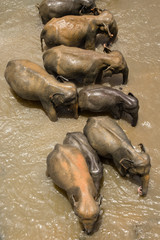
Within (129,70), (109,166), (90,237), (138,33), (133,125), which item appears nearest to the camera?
(90,237)

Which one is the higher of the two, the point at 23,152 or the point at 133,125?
the point at 23,152

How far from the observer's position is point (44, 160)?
4.93 m

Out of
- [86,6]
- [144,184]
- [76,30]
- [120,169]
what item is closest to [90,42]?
[76,30]

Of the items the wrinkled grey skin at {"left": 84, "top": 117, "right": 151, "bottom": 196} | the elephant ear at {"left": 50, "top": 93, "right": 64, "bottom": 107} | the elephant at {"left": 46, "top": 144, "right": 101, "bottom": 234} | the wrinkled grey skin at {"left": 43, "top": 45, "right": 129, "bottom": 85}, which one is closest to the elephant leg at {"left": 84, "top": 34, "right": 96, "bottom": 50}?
the wrinkled grey skin at {"left": 43, "top": 45, "right": 129, "bottom": 85}

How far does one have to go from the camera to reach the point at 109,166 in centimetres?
493

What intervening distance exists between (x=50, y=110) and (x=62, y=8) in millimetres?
3034

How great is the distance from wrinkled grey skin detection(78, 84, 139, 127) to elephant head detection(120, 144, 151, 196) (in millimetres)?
1127

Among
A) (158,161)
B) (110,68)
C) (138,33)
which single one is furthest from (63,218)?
(138,33)

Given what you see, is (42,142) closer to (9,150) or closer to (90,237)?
(9,150)

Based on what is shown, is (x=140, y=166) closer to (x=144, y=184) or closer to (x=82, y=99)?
(x=144, y=184)

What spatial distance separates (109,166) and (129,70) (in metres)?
2.61

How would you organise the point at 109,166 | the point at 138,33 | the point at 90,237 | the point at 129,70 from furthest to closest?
1. the point at 138,33
2. the point at 129,70
3. the point at 109,166
4. the point at 90,237

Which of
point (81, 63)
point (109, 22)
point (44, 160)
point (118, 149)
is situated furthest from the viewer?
point (109, 22)

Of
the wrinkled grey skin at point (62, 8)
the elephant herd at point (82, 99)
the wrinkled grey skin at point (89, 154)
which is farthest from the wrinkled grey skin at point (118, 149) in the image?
the wrinkled grey skin at point (62, 8)
